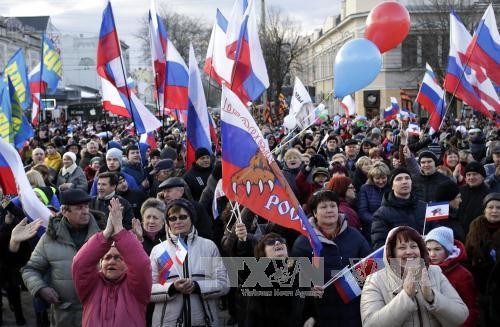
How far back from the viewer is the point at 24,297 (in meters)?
7.93

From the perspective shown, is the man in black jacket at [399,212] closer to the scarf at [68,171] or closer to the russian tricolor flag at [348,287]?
the russian tricolor flag at [348,287]

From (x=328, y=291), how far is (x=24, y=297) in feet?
15.9

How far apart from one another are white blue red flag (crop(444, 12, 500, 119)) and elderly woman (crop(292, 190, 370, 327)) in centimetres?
634

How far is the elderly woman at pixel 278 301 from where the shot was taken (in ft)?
13.8

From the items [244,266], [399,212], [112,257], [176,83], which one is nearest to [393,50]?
[176,83]

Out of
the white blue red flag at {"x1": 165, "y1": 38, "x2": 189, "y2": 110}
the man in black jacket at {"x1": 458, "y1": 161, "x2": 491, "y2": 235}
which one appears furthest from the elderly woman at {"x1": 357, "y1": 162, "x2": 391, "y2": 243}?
the white blue red flag at {"x1": 165, "y1": 38, "x2": 189, "y2": 110}

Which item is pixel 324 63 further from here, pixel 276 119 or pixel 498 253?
pixel 498 253

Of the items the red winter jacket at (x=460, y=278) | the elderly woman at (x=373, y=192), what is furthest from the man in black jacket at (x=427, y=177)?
the red winter jacket at (x=460, y=278)

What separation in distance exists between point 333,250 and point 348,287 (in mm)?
281

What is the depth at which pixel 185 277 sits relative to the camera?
172 inches

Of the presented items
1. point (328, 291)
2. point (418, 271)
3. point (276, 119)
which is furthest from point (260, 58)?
point (276, 119)

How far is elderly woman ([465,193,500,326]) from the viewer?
463 cm

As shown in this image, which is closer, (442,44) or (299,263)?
(299,263)

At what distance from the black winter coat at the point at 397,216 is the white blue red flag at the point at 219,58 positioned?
444 cm
